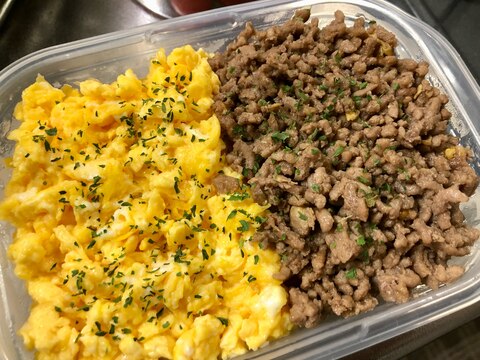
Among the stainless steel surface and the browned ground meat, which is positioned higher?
the browned ground meat

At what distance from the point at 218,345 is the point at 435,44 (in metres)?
1.68

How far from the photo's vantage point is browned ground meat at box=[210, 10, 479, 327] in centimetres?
180

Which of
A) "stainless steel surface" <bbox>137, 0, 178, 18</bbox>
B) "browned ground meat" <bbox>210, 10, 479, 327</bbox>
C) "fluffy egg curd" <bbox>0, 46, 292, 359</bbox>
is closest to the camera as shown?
"fluffy egg curd" <bbox>0, 46, 292, 359</bbox>

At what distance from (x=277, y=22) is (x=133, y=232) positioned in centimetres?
128

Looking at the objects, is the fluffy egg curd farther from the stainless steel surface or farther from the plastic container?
the stainless steel surface

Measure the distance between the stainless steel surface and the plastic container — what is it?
33.6 inches

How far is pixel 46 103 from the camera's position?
1.98 meters

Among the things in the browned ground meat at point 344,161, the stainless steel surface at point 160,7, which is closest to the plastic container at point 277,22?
the browned ground meat at point 344,161

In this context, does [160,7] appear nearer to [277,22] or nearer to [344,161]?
[277,22]

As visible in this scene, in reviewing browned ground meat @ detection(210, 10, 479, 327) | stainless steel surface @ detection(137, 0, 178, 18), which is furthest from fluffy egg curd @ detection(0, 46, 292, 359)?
stainless steel surface @ detection(137, 0, 178, 18)

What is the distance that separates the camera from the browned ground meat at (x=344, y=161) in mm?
1797

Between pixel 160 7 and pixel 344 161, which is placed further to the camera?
pixel 160 7

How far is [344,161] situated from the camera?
190cm

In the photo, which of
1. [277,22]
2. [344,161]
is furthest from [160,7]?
[344,161]
